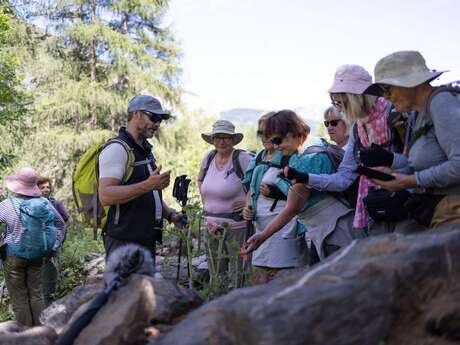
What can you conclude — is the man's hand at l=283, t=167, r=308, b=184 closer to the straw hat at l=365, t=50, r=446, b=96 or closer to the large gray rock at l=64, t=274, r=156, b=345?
the straw hat at l=365, t=50, r=446, b=96

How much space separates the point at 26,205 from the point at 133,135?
235 centimetres

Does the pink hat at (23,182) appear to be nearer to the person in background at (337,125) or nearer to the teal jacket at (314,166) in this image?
the person in background at (337,125)

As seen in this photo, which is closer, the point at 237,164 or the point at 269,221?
the point at 269,221

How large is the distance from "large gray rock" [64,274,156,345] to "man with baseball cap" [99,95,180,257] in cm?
141

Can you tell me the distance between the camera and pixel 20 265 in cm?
628

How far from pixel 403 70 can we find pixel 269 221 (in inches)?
68.1

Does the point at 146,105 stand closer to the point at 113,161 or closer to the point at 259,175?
the point at 113,161

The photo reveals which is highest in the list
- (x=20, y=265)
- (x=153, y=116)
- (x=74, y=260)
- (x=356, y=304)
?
(x=153, y=116)

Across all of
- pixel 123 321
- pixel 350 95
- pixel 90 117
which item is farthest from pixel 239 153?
pixel 90 117

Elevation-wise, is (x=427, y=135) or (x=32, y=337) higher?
(x=427, y=135)

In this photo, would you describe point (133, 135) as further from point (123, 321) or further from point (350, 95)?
point (123, 321)

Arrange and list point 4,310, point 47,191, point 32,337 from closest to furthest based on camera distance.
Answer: point 32,337, point 47,191, point 4,310

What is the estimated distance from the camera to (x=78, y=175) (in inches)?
190

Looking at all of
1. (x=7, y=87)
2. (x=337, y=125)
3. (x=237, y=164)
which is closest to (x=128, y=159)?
(x=237, y=164)
